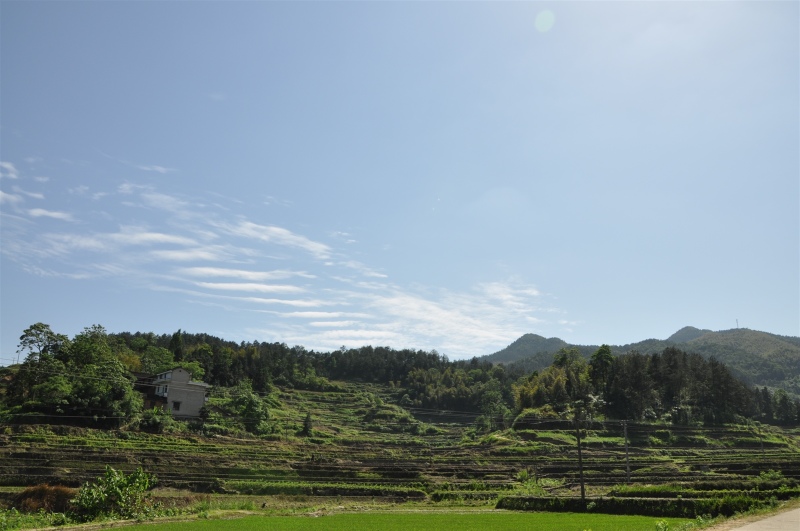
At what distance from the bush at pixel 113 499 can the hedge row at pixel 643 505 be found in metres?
26.3

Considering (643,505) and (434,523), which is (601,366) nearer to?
(643,505)

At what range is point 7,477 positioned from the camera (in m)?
38.1

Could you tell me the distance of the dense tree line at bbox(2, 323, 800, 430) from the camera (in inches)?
2621

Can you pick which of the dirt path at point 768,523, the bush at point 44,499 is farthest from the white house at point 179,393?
the dirt path at point 768,523

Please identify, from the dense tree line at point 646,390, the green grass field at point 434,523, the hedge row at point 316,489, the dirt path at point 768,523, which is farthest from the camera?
the dense tree line at point 646,390

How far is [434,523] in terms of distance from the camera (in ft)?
96.9

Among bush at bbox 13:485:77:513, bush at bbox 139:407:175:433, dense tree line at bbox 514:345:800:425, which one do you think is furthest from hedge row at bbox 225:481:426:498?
dense tree line at bbox 514:345:800:425

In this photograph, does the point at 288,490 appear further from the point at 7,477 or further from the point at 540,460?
the point at 540,460

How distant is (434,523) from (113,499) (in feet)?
65.0

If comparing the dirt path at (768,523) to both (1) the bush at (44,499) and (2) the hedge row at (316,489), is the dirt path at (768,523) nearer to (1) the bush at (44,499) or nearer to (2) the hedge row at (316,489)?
(2) the hedge row at (316,489)

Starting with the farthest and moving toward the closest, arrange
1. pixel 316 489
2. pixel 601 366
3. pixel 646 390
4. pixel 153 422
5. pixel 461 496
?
pixel 601 366
pixel 646 390
pixel 153 422
pixel 316 489
pixel 461 496

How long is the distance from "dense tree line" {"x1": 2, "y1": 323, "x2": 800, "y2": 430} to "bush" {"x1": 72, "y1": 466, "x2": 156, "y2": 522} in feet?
114

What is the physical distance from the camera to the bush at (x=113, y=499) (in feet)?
96.7

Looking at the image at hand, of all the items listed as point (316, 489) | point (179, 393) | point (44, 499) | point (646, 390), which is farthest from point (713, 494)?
point (179, 393)
